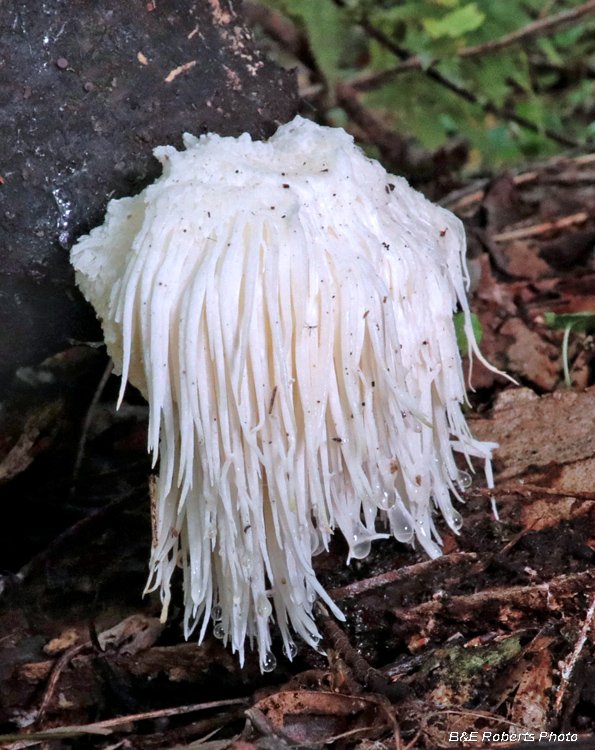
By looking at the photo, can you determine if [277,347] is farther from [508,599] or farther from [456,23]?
[456,23]

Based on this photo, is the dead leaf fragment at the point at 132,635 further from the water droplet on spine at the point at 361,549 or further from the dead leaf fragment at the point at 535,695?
the dead leaf fragment at the point at 535,695

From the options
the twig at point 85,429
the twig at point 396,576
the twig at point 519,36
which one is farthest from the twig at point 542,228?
the twig at point 85,429

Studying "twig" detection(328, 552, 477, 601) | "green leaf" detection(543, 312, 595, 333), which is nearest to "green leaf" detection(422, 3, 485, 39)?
"green leaf" detection(543, 312, 595, 333)

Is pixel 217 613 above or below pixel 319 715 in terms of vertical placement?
above

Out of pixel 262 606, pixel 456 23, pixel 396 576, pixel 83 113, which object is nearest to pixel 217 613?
pixel 262 606

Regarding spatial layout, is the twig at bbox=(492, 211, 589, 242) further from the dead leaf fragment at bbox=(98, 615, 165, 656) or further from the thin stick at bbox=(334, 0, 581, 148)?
the dead leaf fragment at bbox=(98, 615, 165, 656)

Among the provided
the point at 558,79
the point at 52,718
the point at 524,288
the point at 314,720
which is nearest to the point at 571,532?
the point at 314,720

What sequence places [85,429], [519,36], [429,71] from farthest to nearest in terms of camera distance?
[429,71] → [519,36] → [85,429]
